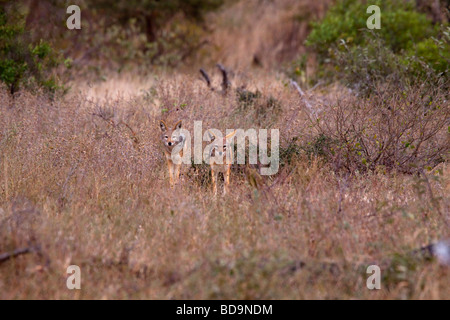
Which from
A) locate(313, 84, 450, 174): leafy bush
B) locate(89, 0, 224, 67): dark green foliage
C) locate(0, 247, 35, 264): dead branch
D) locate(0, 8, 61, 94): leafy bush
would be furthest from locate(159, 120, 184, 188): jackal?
locate(89, 0, 224, 67): dark green foliage

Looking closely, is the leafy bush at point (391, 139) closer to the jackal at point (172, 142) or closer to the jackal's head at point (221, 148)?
the jackal's head at point (221, 148)

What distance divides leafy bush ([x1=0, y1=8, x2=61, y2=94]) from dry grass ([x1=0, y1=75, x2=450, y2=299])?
275 cm

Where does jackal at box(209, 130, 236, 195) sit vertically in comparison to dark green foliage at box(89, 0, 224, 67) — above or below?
below

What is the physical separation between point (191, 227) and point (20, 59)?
7692 mm

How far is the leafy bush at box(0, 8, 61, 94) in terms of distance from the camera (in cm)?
1088

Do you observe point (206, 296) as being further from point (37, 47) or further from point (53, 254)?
point (37, 47)

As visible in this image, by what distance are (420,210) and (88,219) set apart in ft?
12.0

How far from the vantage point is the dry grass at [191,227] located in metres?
4.58

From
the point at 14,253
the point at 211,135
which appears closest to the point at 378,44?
the point at 211,135

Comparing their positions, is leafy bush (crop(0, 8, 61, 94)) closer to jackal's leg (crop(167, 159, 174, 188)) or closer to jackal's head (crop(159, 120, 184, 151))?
jackal's head (crop(159, 120, 184, 151))

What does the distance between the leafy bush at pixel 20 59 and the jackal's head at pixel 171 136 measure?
468 cm

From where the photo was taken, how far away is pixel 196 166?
7.66m

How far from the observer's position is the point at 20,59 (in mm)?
11305
